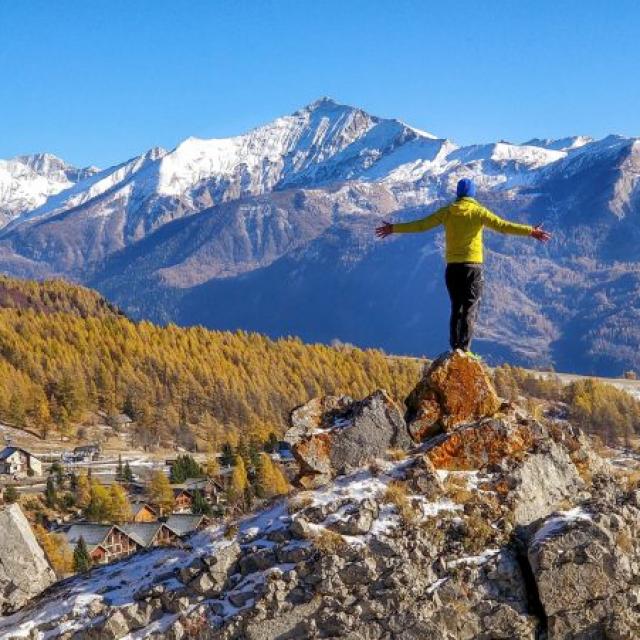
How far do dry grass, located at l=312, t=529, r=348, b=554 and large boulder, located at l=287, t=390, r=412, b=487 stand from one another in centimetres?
468

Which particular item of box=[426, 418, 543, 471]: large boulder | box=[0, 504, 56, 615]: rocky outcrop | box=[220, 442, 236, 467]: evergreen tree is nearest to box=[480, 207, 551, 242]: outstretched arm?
box=[426, 418, 543, 471]: large boulder

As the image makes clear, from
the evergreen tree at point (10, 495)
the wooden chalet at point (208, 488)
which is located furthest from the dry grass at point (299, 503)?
the wooden chalet at point (208, 488)

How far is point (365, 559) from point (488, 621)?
8.21ft

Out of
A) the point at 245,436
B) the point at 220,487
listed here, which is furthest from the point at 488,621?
the point at 245,436

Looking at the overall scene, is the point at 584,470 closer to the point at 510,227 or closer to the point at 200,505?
the point at 510,227

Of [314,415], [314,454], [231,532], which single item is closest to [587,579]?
[231,532]

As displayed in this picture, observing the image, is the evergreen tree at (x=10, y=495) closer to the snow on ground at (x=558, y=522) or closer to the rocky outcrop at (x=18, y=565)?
the rocky outcrop at (x=18, y=565)

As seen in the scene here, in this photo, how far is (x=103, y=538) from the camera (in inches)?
3477

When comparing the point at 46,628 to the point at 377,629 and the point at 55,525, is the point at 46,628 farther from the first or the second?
the point at 55,525

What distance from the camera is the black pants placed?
21.5 metres

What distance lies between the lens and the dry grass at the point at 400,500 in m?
17.5

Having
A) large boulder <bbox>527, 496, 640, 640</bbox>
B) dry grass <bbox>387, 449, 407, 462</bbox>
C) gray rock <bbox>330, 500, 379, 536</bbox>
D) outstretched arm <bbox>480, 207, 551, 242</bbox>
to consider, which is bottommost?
large boulder <bbox>527, 496, 640, 640</bbox>

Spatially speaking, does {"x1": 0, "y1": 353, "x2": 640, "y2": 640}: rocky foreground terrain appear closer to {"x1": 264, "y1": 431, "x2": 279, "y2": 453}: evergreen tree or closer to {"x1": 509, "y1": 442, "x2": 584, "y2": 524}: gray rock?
{"x1": 509, "y1": 442, "x2": 584, "y2": 524}: gray rock

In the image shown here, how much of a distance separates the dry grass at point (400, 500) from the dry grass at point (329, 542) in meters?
1.39
